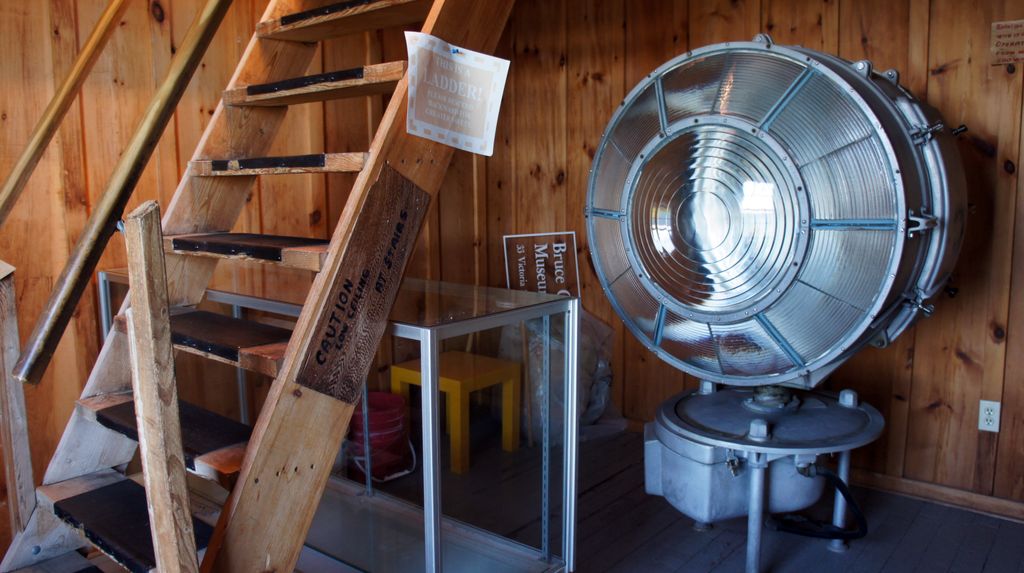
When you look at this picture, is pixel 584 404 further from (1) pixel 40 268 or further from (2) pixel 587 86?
(1) pixel 40 268

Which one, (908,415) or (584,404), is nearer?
(908,415)

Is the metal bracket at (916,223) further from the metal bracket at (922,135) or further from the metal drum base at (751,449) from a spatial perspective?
the metal drum base at (751,449)

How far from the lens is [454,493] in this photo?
2.85m

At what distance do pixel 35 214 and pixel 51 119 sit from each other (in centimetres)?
58

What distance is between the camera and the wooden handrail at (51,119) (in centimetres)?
173

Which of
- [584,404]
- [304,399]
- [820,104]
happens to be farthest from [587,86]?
[304,399]

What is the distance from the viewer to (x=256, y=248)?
1594 millimetres

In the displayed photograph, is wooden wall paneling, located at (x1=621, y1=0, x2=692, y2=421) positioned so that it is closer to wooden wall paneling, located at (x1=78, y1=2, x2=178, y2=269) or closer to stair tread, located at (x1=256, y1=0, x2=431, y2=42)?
stair tread, located at (x1=256, y1=0, x2=431, y2=42)

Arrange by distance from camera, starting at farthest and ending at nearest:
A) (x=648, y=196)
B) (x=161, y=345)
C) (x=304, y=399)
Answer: (x=648, y=196) → (x=304, y=399) → (x=161, y=345)

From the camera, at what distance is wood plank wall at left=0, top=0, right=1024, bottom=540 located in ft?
7.34

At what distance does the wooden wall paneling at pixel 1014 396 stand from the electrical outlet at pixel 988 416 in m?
0.02

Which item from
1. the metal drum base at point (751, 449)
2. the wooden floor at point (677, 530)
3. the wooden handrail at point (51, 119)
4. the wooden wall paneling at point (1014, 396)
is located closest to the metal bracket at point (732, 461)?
the metal drum base at point (751, 449)

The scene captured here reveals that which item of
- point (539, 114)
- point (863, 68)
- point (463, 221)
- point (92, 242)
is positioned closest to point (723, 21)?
point (539, 114)

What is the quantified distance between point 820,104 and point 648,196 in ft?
1.62
